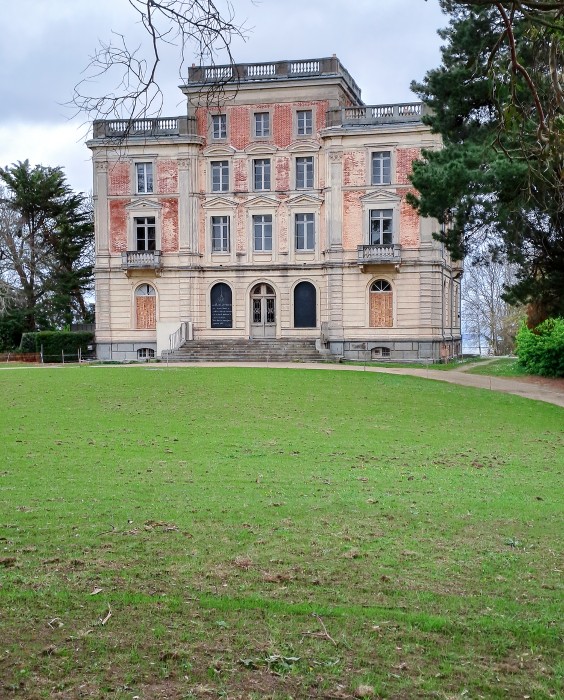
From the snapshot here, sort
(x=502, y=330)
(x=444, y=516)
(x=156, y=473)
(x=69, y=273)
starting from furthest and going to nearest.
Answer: (x=502, y=330)
(x=69, y=273)
(x=156, y=473)
(x=444, y=516)

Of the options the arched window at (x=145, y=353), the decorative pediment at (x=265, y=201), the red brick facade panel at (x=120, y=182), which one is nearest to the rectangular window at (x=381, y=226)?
the decorative pediment at (x=265, y=201)

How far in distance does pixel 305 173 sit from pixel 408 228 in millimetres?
6300

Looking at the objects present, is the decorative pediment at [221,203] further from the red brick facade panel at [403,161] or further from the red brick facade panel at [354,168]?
the red brick facade panel at [403,161]

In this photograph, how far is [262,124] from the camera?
1705 inches

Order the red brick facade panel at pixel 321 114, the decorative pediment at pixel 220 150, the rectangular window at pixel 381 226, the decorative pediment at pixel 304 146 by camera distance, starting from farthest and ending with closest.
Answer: the decorative pediment at pixel 220 150
the decorative pediment at pixel 304 146
the red brick facade panel at pixel 321 114
the rectangular window at pixel 381 226

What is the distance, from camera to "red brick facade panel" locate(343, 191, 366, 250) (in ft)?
138

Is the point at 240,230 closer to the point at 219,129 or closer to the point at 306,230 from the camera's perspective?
the point at 306,230

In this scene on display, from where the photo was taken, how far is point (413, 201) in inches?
1022

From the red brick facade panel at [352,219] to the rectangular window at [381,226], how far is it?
0.62 meters

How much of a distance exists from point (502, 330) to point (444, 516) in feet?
191

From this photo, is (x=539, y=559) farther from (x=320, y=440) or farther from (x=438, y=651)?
(x=320, y=440)

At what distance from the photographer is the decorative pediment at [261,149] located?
142ft

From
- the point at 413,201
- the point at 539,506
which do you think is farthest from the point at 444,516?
the point at 413,201

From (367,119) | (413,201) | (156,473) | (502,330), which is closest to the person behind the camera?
(156,473)
